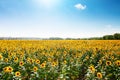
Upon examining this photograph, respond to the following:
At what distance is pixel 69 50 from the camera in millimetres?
15297

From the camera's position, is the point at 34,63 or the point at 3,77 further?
the point at 34,63

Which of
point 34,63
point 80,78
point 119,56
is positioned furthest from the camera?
point 119,56

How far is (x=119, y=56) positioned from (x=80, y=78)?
3203 millimetres

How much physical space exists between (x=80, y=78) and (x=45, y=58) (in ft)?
7.35

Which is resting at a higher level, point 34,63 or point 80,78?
point 34,63

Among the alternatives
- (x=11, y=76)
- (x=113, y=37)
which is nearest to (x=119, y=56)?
(x=11, y=76)

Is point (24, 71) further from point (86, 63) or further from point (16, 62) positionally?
point (86, 63)

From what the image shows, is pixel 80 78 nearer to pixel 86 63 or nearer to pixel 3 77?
pixel 86 63

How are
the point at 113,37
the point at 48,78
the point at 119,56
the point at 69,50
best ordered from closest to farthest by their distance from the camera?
the point at 48,78
the point at 119,56
the point at 69,50
the point at 113,37

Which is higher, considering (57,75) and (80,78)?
(57,75)

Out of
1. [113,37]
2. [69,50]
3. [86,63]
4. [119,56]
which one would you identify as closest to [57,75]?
[86,63]

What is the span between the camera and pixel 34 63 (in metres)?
8.37

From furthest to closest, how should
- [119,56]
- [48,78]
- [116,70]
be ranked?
[119,56], [116,70], [48,78]

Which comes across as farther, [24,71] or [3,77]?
[24,71]
